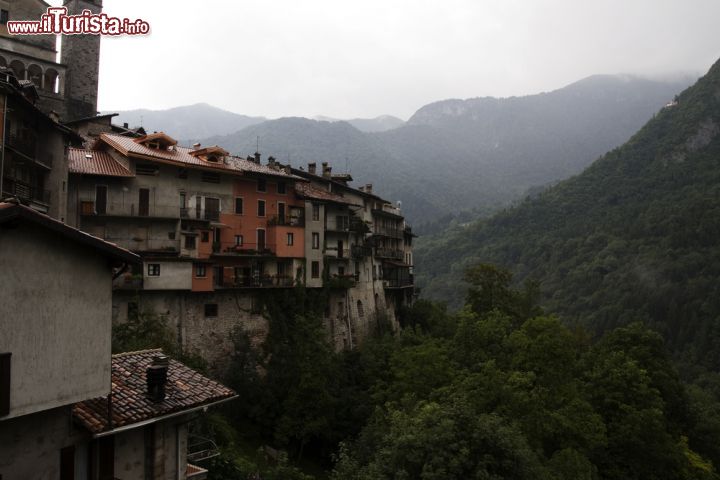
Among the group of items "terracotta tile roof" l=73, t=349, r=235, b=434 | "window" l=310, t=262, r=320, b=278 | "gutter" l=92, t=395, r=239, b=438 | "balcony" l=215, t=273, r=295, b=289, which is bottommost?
"gutter" l=92, t=395, r=239, b=438

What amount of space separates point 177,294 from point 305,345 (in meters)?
→ 9.99

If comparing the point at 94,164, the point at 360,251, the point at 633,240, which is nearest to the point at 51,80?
the point at 94,164

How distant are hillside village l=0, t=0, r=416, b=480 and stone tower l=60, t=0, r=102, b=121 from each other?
0.50ft

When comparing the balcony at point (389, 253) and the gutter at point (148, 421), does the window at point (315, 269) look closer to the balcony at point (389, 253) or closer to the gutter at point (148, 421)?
the balcony at point (389, 253)

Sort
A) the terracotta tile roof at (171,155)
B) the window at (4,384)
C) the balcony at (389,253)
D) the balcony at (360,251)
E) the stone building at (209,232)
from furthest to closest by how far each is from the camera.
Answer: the balcony at (389,253) → the balcony at (360,251) → the terracotta tile roof at (171,155) → the stone building at (209,232) → the window at (4,384)

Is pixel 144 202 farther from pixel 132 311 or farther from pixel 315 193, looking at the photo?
pixel 315 193

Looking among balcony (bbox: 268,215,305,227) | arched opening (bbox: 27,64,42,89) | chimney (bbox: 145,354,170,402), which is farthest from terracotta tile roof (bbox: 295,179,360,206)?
chimney (bbox: 145,354,170,402)

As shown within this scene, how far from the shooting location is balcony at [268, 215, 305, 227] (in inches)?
1710

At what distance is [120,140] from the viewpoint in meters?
38.5

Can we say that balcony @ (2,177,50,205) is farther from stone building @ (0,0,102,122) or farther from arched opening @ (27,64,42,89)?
arched opening @ (27,64,42,89)

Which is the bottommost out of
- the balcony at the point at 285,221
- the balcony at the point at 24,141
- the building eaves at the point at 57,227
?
the building eaves at the point at 57,227

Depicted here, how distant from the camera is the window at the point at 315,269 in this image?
148 ft

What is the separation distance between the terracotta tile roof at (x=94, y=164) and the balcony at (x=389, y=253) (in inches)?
1141

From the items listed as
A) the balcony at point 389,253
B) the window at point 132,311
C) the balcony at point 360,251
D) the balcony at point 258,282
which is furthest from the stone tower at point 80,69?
the balcony at point 389,253
